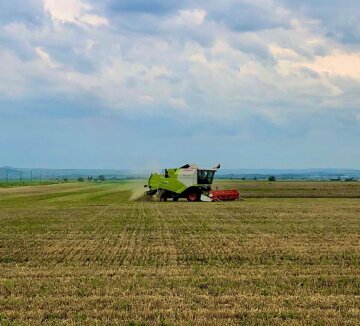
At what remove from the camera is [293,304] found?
8.94 metres

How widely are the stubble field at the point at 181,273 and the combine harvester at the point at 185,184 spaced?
52.4ft

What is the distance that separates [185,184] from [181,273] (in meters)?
26.6

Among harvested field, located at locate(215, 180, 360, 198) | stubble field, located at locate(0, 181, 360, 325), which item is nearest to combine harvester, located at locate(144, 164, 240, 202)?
harvested field, located at locate(215, 180, 360, 198)

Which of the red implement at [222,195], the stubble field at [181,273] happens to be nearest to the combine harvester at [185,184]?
the red implement at [222,195]

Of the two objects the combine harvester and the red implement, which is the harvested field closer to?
the red implement

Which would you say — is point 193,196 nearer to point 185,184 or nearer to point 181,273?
point 185,184

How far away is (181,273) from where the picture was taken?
11727mm

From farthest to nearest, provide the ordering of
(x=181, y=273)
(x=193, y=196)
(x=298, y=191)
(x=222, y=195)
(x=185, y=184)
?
(x=298, y=191) < (x=222, y=195) < (x=193, y=196) < (x=185, y=184) < (x=181, y=273)

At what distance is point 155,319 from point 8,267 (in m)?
6.08

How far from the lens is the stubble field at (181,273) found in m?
8.38

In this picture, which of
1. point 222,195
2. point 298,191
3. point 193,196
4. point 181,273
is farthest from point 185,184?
point 181,273

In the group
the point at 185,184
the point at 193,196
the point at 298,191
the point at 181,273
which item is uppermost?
the point at 185,184

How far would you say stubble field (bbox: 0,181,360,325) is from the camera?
838 centimetres

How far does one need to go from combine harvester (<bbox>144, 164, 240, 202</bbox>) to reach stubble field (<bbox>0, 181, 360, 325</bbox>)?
16.0 m
